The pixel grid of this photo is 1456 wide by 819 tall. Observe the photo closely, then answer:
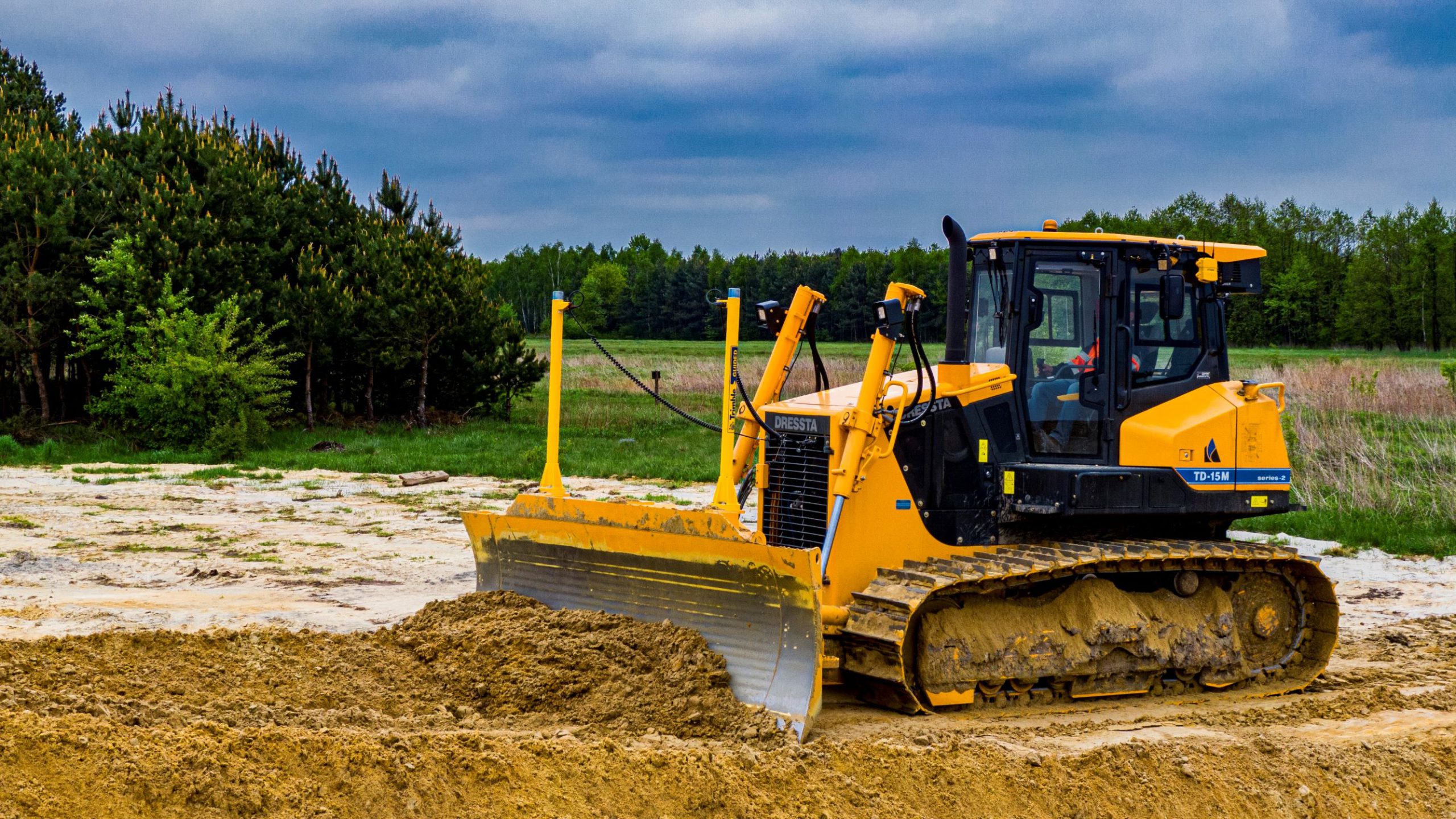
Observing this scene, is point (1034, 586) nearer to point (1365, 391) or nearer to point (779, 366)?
point (779, 366)

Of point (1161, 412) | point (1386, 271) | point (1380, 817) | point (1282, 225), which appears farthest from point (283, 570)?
point (1282, 225)

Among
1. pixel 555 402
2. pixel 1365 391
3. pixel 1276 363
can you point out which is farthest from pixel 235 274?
pixel 1276 363

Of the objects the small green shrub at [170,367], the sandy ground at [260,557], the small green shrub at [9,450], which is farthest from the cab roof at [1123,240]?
the small green shrub at [9,450]

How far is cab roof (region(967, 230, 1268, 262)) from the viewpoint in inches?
303

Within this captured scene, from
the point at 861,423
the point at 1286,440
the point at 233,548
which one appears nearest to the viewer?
the point at 861,423

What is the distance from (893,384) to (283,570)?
21.8ft

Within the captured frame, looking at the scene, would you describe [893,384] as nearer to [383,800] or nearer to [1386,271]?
[383,800]

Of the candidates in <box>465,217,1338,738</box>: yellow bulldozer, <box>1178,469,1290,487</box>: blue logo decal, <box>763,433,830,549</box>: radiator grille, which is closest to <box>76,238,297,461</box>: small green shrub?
<box>465,217,1338,738</box>: yellow bulldozer

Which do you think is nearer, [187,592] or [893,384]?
[893,384]

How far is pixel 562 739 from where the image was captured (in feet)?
19.1

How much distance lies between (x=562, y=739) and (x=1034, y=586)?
10.3 feet

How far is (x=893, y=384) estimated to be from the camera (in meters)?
7.61

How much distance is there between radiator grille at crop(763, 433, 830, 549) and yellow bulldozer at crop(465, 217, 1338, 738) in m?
0.02

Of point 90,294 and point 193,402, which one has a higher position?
point 90,294
